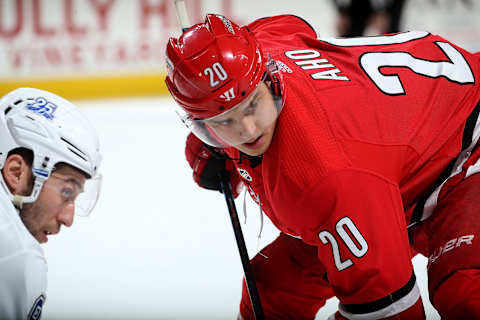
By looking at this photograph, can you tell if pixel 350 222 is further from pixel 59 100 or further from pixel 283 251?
pixel 59 100

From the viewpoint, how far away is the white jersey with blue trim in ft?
3.63

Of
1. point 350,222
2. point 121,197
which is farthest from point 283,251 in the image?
point 121,197

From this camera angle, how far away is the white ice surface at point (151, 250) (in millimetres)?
2010

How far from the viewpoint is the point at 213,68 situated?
1279mm

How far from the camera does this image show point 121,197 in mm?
3123

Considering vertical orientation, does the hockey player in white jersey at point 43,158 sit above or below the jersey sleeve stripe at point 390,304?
above

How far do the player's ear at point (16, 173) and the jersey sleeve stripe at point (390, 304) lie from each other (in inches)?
30.8

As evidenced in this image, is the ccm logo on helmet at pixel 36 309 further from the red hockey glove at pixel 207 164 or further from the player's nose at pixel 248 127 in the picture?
the red hockey glove at pixel 207 164

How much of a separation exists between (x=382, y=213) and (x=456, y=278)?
0.89ft

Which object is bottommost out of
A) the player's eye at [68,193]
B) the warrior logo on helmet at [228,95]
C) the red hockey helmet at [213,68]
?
the player's eye at [68,193]

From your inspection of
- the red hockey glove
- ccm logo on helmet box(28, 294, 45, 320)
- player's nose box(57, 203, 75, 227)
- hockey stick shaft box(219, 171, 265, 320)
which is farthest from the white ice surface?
ccm logo on helmet box(28, 294, 45, 320)

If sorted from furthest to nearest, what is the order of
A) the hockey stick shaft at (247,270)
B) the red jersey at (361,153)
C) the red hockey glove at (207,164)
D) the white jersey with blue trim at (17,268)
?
the red hockey glove at (207,164) → the hockey stick shaft at (247,270) → the red jersey at (361,153) → the white jersey with blue trim at (17,268)

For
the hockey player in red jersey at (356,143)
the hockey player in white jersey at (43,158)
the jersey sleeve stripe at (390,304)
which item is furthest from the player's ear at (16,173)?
the jersey sleeve stripe at (390,304)

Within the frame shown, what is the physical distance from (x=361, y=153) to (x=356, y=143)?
0.02 metres
